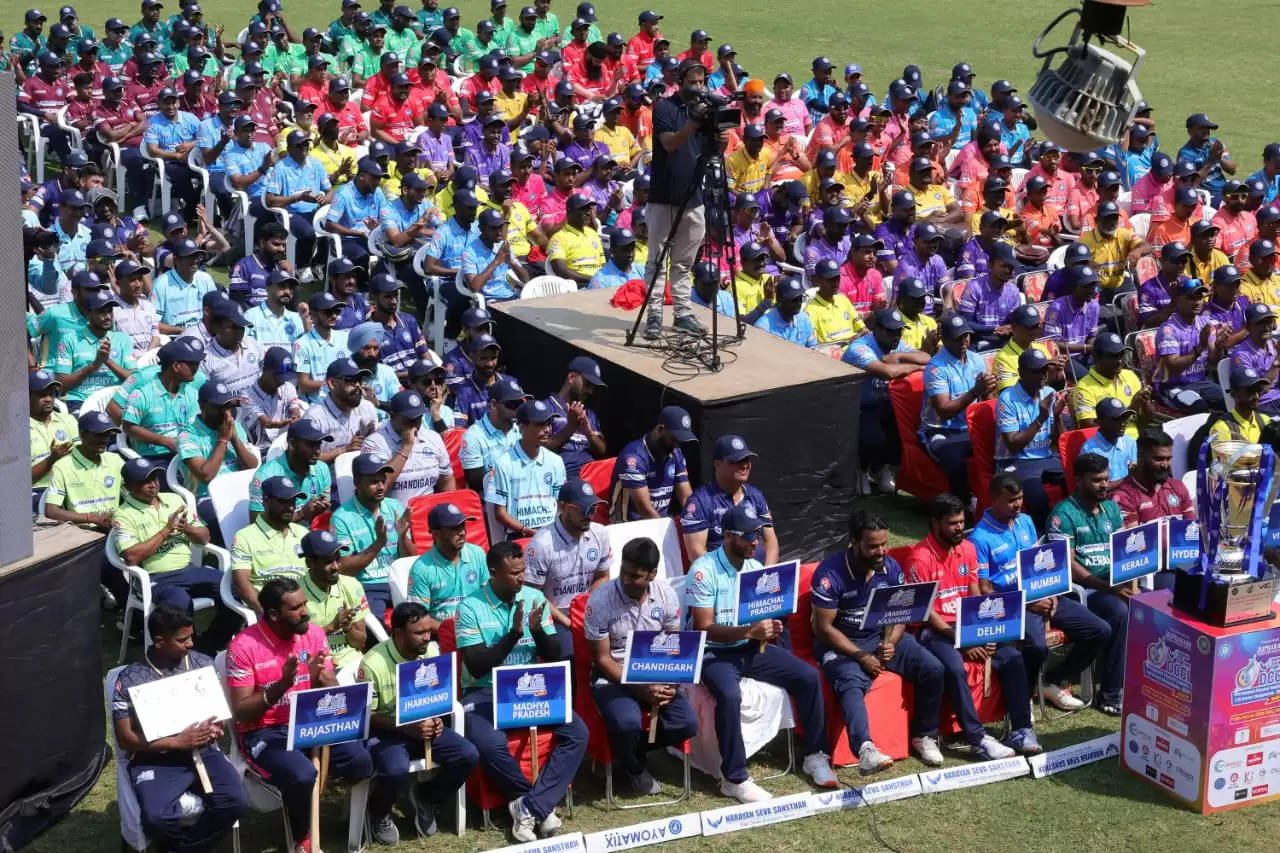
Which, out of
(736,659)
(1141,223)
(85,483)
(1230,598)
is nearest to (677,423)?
(736,659)

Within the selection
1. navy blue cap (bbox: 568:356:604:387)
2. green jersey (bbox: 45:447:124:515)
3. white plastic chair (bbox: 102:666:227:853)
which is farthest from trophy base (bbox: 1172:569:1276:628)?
green jersey (bbox: 45:447:124:515)

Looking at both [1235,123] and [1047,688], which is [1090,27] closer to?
[1047,688]

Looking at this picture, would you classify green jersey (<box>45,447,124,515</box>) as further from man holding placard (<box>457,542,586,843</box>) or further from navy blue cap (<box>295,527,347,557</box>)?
man holding placard (<box>457,542,586,843</box>)

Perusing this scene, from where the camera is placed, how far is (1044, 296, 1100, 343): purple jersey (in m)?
13.5

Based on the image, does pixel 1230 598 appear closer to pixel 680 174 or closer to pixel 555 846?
pixel 555 846

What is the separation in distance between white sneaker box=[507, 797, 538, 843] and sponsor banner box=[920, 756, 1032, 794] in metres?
1.91

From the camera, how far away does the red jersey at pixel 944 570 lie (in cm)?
920

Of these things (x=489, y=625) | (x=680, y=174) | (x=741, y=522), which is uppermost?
(x=680, y=174)

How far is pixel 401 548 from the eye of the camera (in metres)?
9.43

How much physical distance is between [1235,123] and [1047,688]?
17606 millimetres

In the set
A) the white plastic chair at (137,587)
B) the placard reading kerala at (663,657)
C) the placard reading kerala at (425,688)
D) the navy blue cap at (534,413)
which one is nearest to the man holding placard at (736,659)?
the placard reading kerala at (663,657)

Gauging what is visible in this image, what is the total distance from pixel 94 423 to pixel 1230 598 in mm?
5906

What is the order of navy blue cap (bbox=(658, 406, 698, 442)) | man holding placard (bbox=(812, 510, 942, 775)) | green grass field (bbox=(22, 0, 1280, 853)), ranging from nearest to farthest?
green grass field (bbox=(22, 0, 1280, 853)), man holding placard (bbox=(812, 510, 942, 775)), navy blue cap (bbox=(658, 406, 698, 442))

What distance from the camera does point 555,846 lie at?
7805 mm
